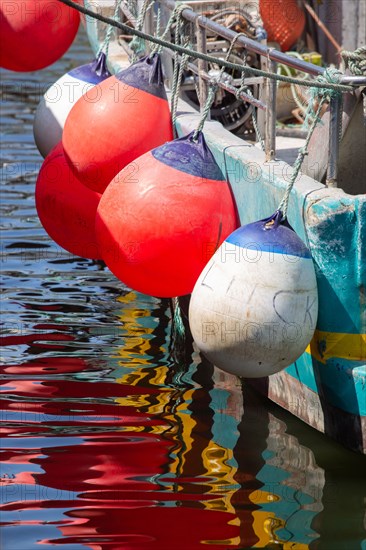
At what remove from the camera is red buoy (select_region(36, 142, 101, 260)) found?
7438 millimetres

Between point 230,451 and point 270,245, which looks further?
point 230,451

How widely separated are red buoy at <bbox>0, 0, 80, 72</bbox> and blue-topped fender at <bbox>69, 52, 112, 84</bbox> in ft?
2.00

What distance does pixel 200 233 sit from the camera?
19.5ft

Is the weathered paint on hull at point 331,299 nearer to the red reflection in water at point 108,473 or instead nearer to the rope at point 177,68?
the red reflection in water at point 108,473

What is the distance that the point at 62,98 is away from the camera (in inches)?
325

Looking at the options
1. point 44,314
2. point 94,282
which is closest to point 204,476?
point 44,314

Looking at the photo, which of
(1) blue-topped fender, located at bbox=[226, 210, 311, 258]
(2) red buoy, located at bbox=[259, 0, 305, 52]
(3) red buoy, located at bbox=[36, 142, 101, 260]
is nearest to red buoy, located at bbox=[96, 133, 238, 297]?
(1) blue-topped fender, located at bbox=[226, 210, 311, 258]

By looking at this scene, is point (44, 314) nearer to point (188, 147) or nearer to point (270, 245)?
point (188, 147)

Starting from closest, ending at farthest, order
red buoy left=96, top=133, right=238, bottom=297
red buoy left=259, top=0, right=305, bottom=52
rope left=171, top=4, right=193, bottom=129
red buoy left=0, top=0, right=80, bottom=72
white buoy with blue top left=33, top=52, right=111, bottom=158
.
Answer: red buoy left=96, top=133, right=238, bottom=297 < rope left=171, top=4, right=193, bottom=129 < white buoy with blue top left=33, top=52, right=111, bottom=158 < red buoy left=0, top=0, right=80, bottom=72 < red buoy left=259, top=0, right=305, bottom=52

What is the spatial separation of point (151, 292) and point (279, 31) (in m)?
3.93

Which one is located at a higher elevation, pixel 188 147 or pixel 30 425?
pixel 188 147

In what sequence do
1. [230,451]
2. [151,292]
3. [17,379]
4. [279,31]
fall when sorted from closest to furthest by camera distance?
[230,451]
[151,292]
[17,379]
[279,31]

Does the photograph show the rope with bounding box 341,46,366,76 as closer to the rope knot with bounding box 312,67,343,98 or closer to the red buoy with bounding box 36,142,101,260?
the rope knot with bounding box 312,67,343,98

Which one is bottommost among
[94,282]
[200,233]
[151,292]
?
[94,282]
